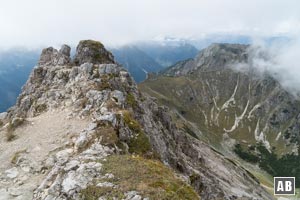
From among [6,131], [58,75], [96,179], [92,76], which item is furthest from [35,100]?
[96,179]

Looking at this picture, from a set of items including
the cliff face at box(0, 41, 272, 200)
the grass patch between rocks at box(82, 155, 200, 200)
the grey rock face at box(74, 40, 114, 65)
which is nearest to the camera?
the grass patch between rocks at box(82, 155, 200, 200)

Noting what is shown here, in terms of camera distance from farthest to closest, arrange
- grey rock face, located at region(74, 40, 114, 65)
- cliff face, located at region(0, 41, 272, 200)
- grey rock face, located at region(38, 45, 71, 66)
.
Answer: grey rock face, located at region(38, 45, 71, 66) → grey rock face, located at region(74, 40, 114, 65) → cliff face, located at region(0, 41, 272, 200)

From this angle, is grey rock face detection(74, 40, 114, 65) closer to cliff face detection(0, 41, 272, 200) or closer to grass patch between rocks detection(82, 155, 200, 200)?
cliff face detection(0, 41, 272, 200)

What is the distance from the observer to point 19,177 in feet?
128

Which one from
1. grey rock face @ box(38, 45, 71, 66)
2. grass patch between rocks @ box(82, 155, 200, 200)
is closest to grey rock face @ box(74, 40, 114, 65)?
grey rock face @ box(38, 45, 71, 66)

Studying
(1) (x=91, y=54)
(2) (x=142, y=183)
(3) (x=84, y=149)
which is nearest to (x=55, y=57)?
(1) (x=91, y=54)

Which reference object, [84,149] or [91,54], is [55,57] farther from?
[84,149]

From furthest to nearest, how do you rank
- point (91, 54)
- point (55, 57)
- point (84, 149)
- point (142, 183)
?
point (55, 57) → point (91, 54) → point (84, 149) → point (142, 183)

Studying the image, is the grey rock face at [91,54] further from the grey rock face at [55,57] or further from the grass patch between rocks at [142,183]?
the grass patch between rocks at [142,183]

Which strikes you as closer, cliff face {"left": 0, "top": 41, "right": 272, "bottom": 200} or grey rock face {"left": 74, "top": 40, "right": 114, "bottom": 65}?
cliff face {"left": 0, "top": 41, "right": 272, "bottom": 200}

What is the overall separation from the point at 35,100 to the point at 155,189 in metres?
50.7

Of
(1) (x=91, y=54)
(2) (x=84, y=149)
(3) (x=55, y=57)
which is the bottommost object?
(2) (x=84, y=149)

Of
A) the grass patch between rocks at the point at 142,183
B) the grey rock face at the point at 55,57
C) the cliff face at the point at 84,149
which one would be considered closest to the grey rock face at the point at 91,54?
the grey rock face at the point at 55,57

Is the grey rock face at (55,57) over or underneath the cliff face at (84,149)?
over
